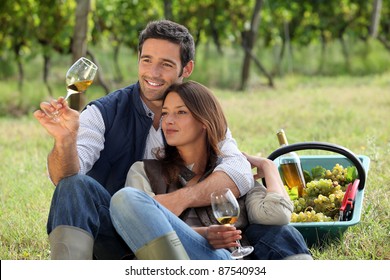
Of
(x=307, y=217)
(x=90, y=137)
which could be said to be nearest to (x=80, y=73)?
(x=90, y=137)

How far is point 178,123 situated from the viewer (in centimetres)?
353

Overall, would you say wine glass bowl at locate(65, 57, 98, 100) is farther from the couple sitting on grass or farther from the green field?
the green field

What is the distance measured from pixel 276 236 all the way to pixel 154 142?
2.78 ft

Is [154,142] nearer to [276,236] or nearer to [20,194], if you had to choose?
[276,236]

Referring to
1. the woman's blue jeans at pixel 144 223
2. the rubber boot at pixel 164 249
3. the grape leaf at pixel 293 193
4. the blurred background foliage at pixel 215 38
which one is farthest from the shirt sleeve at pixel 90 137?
the blurred background foliage at pixel 215 38

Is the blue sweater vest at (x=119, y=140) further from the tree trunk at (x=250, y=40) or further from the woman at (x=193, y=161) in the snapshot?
the tree trunk at (x=250, y=40)

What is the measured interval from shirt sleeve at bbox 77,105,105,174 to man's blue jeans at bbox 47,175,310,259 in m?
0.30

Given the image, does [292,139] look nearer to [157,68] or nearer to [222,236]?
[157,68]

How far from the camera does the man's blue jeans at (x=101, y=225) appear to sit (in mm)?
3176

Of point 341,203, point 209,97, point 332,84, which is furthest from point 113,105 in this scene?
point 332,84

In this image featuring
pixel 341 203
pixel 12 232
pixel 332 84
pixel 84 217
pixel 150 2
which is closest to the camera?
pixel 84 217

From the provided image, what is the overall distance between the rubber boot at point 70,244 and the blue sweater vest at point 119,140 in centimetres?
69

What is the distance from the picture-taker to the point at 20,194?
17.5 feet

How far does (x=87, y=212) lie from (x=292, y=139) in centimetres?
425
